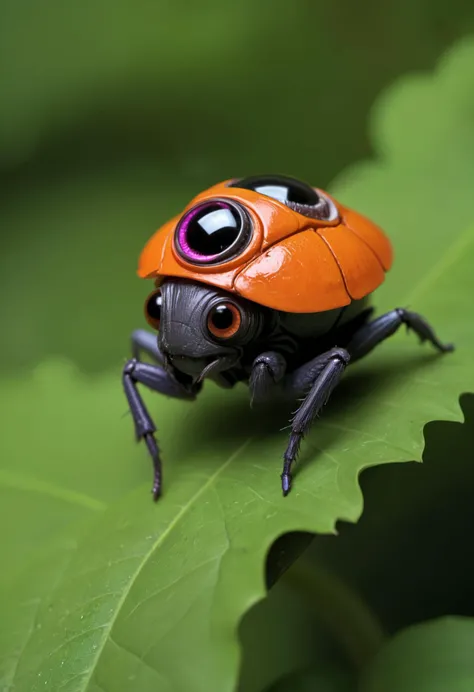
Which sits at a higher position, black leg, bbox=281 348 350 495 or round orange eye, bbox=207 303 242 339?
round orange eye, bbox=207 303 242 339

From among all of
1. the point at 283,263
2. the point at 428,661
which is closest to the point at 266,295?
the point at 283,263

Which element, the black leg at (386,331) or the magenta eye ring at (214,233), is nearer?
the magenta eye ring at (214,233)

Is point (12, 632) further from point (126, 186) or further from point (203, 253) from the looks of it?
point (126, 186)

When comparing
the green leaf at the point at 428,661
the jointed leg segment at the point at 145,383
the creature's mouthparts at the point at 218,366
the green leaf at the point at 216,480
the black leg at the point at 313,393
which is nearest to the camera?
the green leaf at the point at 216,480

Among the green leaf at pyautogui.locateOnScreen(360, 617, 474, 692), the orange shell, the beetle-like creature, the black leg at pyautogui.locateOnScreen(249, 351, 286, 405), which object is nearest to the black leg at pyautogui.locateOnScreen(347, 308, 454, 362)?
the beetle-like creature

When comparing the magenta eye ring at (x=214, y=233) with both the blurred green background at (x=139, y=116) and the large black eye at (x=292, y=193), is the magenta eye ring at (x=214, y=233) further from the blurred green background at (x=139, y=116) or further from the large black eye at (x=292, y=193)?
the blurred green background at (x=139, y=116)

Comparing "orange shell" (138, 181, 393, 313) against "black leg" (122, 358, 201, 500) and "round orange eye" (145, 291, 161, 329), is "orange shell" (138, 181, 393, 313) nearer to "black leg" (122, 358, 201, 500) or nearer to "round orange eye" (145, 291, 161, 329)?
"round orange eye" (145, 291, 161, 329)

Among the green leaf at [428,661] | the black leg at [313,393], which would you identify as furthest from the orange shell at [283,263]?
the green leaf at [428,661]
